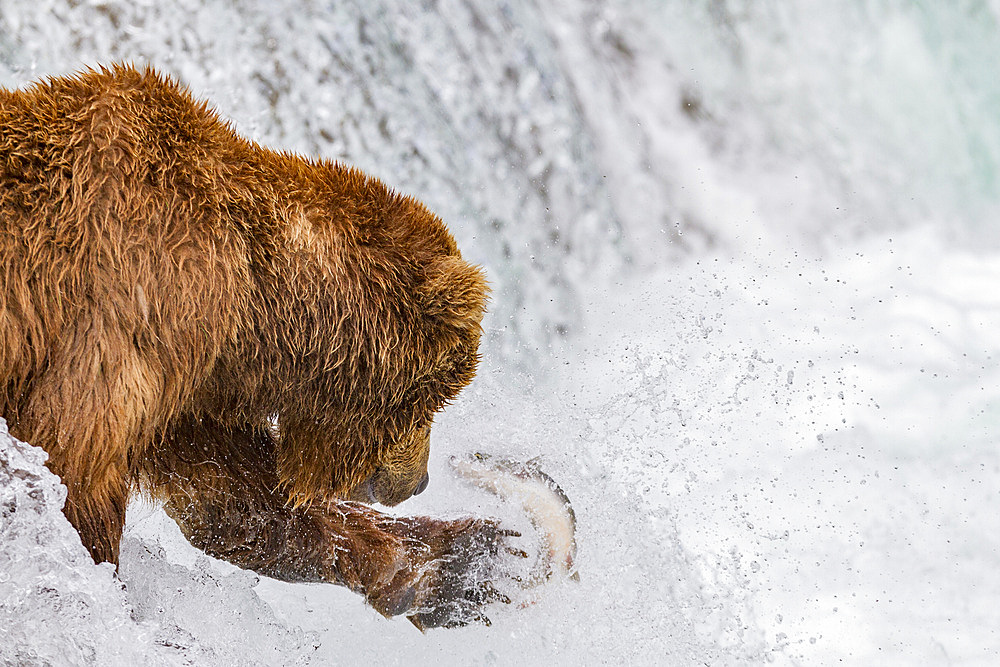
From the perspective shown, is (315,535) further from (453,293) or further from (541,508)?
(453,293)

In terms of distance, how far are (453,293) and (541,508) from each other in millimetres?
961

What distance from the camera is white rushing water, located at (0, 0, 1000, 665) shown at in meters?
3.27

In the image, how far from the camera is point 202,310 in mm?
1703

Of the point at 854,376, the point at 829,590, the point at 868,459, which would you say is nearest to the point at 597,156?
the point at 854,376

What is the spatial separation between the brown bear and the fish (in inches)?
18.0

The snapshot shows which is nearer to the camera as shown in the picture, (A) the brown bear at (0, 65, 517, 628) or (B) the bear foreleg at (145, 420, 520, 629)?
(A) the brown bear at (0, 65, 517, 628)

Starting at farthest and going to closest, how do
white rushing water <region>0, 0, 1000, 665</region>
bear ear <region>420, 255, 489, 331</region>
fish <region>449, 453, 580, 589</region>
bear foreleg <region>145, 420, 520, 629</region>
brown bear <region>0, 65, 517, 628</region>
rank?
white rushing water <region>0, 0, 1000, 665</region>, fish <region>449, 453, 580, 589</region>, bear foreleg <region>145, 420, 520, 629</region>, bear ear <region>420, 255, 489, 331</region>, brown bear <region>0, 65, 517, 628</region>

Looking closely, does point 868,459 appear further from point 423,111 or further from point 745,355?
point 423,111

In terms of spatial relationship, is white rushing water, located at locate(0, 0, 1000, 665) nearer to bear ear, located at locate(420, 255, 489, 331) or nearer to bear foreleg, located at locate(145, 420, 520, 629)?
bear foreleg, located at locate(145, 420, 520, 629)

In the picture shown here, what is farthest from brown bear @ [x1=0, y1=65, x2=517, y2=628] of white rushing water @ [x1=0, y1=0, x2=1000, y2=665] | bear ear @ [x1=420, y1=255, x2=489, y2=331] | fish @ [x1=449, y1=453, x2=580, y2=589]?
white rushing water @ [x1=0, y1=0, x2=1000, y2=665]

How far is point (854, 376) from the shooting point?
382cm

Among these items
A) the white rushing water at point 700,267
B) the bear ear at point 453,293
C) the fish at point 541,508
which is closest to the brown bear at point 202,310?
the bear ear at point 453,293

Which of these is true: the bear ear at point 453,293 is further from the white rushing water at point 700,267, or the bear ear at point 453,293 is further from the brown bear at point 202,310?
the white rushing water at point 700,267

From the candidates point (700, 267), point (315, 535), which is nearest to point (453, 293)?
point (315, 535)
